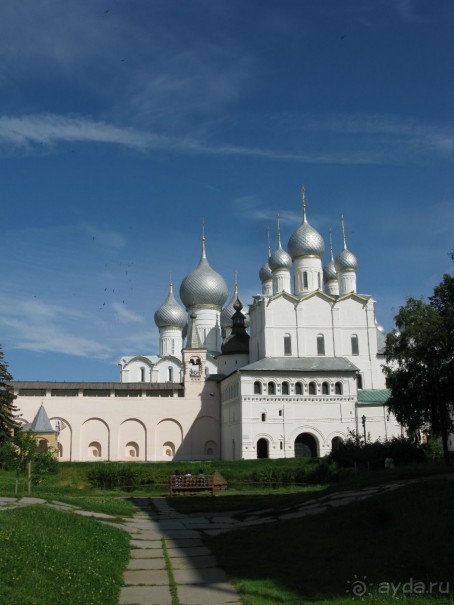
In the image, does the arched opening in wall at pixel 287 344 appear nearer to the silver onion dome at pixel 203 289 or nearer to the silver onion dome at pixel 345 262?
the silver onion dome at pixel 345 262

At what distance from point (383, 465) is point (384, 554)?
18.0 m

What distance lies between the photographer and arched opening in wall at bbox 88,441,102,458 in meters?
43.4

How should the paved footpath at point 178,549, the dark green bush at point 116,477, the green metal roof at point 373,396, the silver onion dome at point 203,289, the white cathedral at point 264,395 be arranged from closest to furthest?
the paved footpath at point 178,549, the dark green bush at point 116,477, the white cathedral at point 264,395, the green metal roof at point 373,396, the silver onion dome at point 203,289

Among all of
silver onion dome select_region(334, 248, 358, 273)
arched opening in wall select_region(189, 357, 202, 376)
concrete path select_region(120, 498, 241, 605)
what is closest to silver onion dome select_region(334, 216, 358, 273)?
silver onion dome select_region(334, 248, 358, 273)

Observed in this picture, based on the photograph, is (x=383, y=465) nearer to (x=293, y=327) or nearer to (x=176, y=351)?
A: (x=293, y=327)

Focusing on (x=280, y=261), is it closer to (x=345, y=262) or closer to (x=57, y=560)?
(x=345, y=262)

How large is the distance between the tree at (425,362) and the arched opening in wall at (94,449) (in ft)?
70.3

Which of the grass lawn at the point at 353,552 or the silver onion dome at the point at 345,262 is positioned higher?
the silver onion dome at the point at 345,262

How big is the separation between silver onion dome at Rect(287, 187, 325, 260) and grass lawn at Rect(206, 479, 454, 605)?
36.4 metres

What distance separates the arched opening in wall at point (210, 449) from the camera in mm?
43844

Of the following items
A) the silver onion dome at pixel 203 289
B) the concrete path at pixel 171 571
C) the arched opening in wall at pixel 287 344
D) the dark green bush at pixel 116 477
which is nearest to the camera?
the concrete path at pixel 171 571

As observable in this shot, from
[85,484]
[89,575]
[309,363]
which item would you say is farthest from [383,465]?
→ [89,575]

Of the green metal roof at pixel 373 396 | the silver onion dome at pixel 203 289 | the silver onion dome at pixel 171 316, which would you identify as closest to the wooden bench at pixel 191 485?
the green metal roof at pixel 373 396

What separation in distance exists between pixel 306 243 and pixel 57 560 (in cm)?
3984
